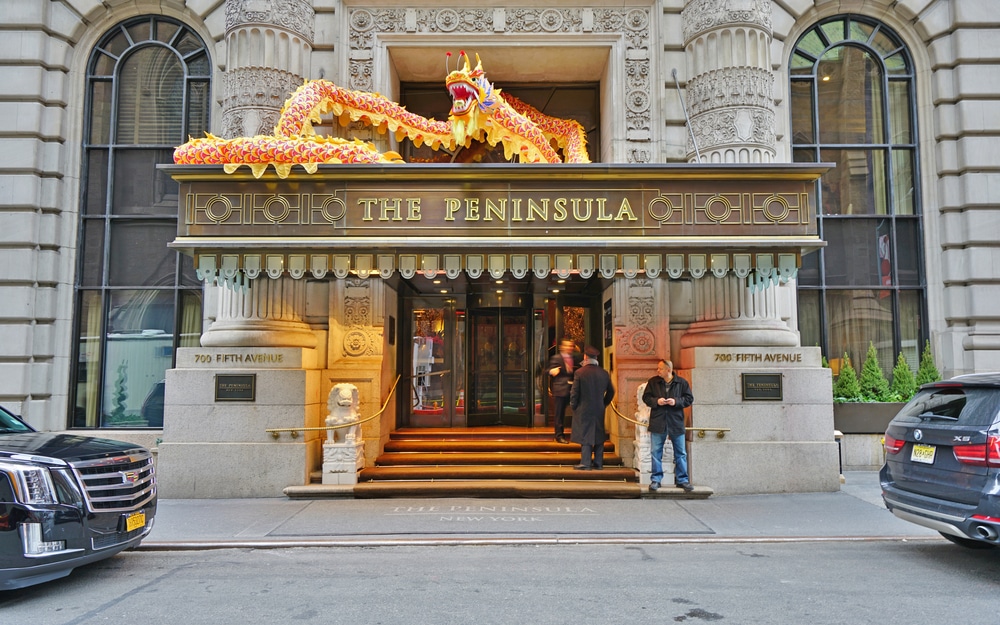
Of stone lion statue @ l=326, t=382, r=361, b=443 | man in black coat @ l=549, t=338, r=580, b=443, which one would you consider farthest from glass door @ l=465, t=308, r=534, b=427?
stone lion statue @ l=326, t=382, r=361, b=443

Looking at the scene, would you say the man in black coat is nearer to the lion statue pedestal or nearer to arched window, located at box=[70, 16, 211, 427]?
the lion statue pedestal

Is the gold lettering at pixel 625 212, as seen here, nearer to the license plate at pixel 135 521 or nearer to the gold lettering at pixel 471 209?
the gold lettering at pixel 471 209

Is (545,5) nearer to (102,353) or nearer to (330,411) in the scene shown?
(330,411)

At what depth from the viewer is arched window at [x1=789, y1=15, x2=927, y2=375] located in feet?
43.4

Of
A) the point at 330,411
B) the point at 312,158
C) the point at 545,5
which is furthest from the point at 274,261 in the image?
the point at 545,5

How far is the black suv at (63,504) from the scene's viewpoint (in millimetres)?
5680

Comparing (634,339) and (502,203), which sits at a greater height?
(502,203)

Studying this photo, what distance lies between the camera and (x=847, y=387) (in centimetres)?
1255

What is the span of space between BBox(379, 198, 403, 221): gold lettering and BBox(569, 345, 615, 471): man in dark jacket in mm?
4117

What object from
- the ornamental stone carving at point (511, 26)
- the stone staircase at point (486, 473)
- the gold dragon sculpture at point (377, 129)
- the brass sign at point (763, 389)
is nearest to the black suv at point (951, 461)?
the brass sign at point (763, 389)

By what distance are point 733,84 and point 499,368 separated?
275 inches

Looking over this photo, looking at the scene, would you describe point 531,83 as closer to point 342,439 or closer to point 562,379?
point 562,379

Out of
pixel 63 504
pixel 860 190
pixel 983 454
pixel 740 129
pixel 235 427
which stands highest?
pixel 740 129

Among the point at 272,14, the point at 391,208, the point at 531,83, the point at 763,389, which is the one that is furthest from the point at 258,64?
the point at 763,389
